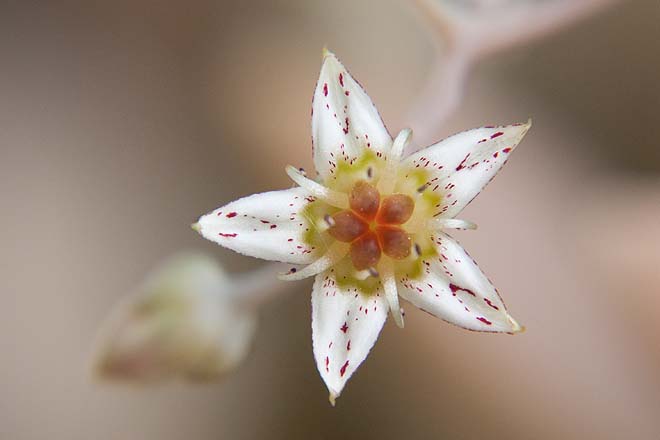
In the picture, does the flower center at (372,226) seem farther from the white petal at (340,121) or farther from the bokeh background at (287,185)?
the bokeh background at (287,185)

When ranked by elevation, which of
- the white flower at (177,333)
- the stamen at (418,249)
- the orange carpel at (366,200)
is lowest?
the stamen at (418,249)

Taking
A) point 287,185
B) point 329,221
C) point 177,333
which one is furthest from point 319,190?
point 287,185

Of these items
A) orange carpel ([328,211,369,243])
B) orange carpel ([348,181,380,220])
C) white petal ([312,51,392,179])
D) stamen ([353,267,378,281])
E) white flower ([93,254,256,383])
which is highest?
white flower ([93,254,256,383])

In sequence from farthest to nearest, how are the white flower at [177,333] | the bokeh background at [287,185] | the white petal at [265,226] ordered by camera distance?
1. the bokeh background at [287,185]
2. the white flower at [177,333]
3. the white petal at [265,226]

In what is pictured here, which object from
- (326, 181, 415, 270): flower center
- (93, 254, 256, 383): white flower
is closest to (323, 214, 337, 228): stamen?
(326, 181, 415, 270): flower center

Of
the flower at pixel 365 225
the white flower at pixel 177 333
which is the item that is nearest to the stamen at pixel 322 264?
the flower at pixel 365 225

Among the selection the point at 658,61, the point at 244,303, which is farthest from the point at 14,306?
the point at 658,61

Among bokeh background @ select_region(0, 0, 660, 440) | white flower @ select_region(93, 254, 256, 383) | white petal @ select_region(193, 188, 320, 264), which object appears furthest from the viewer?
bokeh background @ select_region(0, 0, 660, 440)

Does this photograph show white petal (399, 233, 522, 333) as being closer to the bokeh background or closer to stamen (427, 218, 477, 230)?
stamen (427, 218, 477, 230)

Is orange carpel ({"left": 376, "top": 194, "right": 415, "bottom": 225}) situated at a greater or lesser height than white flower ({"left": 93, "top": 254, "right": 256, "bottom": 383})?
lesser
